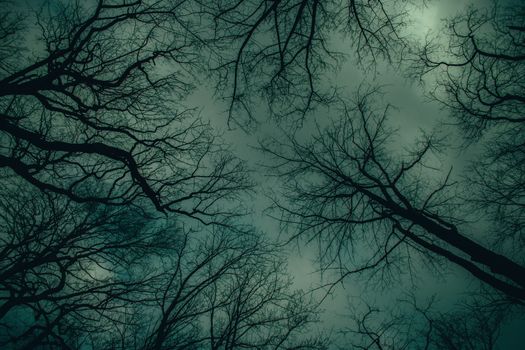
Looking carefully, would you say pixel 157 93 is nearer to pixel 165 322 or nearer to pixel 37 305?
pixel 37 305

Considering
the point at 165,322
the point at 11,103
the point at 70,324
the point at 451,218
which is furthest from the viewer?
the point at 165,322

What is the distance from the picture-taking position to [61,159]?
17.4 feet

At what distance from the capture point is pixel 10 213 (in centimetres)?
725

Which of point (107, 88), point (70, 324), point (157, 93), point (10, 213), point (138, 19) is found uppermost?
point (138, 19)

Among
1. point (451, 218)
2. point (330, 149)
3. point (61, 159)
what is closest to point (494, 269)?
point (451, 218)

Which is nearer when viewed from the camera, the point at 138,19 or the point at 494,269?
the point at 494,269

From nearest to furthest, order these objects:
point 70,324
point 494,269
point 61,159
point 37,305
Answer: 1. point 494,269
2. point 61,159
3. point 37,305
4. point 70,324

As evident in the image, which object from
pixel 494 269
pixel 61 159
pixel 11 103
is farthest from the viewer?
pixel 11 103

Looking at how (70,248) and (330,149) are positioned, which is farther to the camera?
(70,248)

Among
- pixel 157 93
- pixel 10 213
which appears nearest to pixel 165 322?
pixel 10 213

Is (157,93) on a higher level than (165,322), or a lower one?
higher

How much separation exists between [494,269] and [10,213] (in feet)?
34.7

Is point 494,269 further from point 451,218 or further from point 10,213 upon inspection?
point 10,213

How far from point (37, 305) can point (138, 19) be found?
6832 mm
